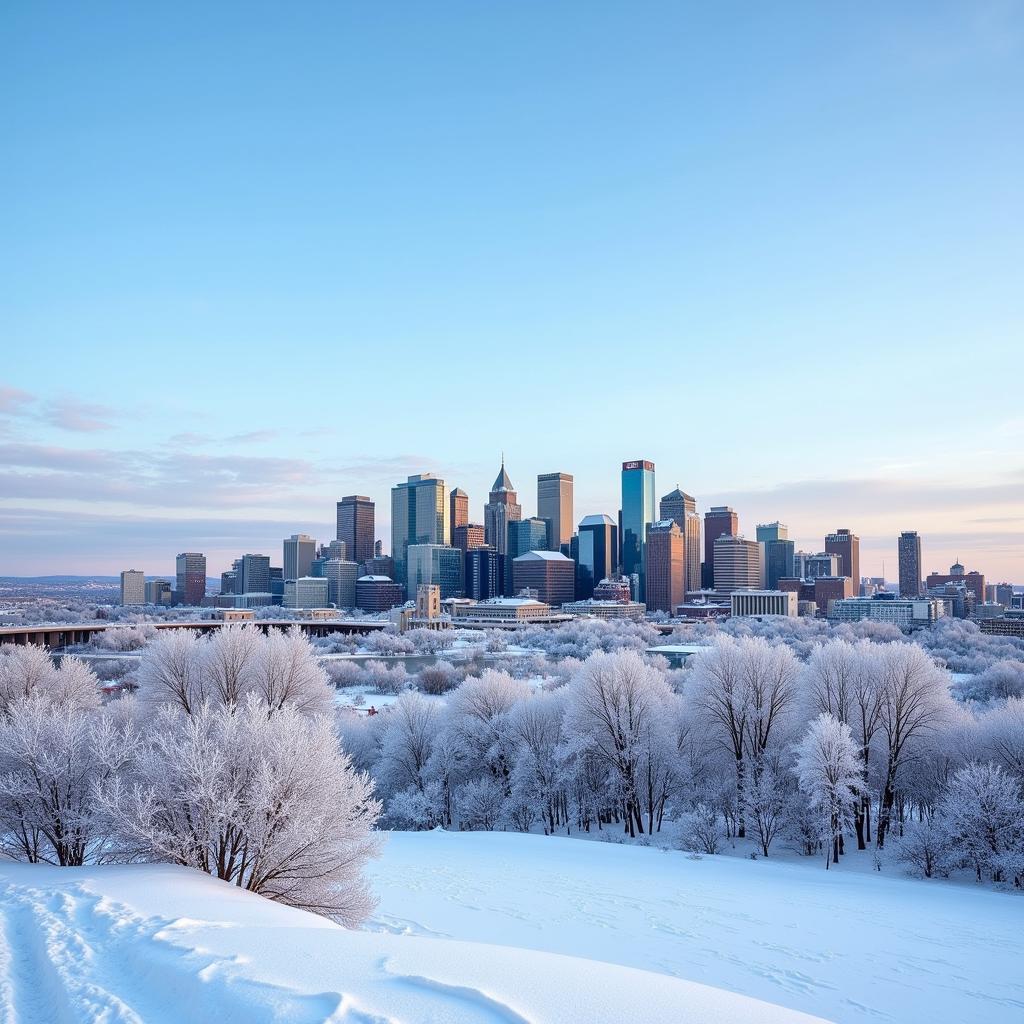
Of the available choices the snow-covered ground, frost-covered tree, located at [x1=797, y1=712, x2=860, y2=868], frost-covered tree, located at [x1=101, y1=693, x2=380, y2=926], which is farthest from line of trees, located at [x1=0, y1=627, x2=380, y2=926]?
frost-covered tree, located at [x1=797, y1=712, x2=860, y2=868]

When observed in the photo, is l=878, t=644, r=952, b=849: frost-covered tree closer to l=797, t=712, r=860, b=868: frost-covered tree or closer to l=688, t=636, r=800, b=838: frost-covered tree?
l=688, t=636, r=800, b=838: frost-covered tree

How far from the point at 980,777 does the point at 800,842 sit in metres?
7.95

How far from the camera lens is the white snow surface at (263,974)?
721cm

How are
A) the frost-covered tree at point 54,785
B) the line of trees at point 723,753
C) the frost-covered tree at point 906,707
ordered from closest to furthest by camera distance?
the frost-covered tree at point 54,785, the line of trees at point 723,753, the frost-covered tree at point 906,707

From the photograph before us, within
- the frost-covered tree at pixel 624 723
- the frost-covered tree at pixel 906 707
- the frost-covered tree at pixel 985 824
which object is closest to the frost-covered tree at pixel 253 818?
Answer: the frost-covered tree at pixel 624 723

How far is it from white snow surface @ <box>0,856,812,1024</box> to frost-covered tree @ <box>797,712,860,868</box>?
76.0 feet

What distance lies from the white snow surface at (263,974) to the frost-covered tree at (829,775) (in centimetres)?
2317

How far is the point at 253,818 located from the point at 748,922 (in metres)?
12.2

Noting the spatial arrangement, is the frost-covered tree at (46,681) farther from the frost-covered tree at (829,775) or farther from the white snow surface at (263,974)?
the frost-covered tree at (829,775)

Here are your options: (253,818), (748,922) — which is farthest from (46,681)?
(748,922)

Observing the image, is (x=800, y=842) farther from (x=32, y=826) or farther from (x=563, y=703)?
(x=32, y=826)

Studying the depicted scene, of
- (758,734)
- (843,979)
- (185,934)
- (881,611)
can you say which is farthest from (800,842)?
(881,611)

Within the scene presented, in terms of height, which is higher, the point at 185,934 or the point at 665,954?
the point at 185,934

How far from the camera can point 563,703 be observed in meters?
42.3
